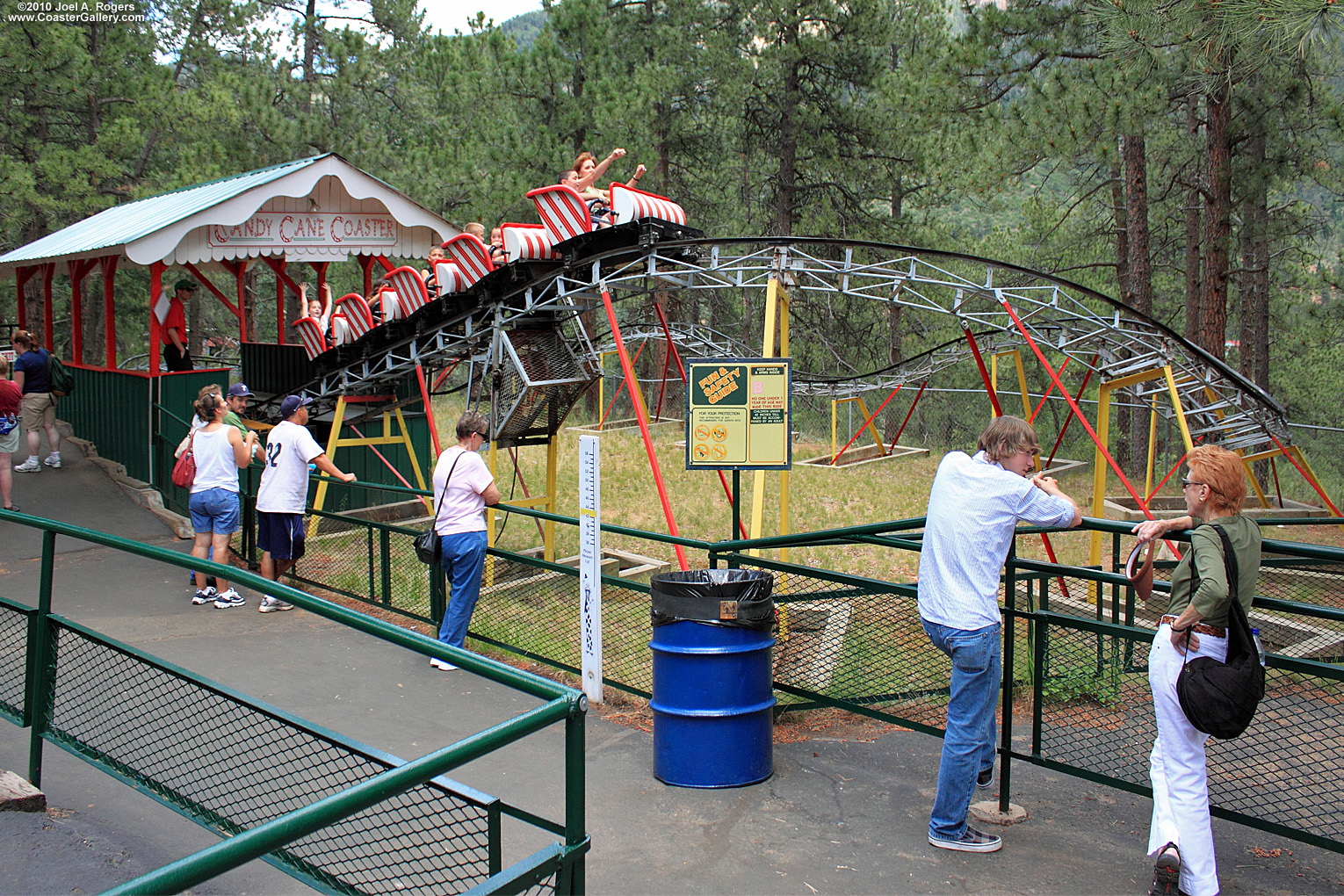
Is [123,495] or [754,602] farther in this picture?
[123,495]

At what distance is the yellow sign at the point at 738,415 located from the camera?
7.11 metres

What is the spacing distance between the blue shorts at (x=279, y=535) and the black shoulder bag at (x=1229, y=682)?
281 inches

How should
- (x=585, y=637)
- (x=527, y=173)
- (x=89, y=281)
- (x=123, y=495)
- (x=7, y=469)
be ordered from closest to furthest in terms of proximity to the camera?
(x=585, y=637) → (x=7, y=469) → (x=123, y=495) → (x=527, y=173) → (x=89, y=281)

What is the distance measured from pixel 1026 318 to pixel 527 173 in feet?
50.1

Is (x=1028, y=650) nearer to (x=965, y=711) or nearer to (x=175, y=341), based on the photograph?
(x=965, y=711)

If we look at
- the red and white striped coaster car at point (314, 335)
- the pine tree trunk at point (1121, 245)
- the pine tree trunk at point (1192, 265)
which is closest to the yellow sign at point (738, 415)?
the red and white striped coaster car at point (314, 335)

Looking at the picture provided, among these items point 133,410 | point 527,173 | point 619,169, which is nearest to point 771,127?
point 619,169

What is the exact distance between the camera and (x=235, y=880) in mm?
4035

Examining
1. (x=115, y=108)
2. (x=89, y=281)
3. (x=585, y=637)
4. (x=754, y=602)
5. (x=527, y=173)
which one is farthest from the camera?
(x=89, y=281)

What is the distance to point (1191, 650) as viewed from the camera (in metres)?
3.98

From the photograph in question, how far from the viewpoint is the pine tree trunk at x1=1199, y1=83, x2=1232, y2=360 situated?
15703 millimetres

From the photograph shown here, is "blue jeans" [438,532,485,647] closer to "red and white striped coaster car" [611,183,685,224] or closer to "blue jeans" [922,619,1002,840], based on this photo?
"blue jeans" [922,619,1002,840]

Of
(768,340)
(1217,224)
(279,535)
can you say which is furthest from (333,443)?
(1217,224)

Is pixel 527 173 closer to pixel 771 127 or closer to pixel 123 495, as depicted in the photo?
pixel 771 127
